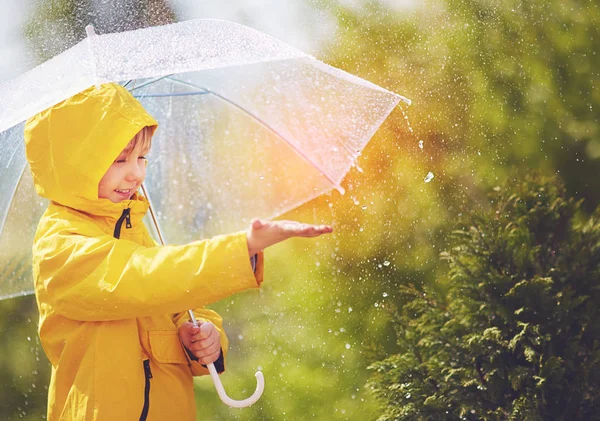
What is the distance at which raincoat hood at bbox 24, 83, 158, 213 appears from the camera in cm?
202

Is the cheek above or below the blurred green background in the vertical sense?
above

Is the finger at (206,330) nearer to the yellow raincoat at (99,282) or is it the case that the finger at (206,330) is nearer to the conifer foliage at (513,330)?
the yellow raincoat at (99,282)

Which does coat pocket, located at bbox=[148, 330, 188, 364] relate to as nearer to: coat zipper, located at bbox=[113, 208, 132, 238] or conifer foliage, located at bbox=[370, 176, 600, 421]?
coat zipper, located at bbox=[113, 208, 132, 238]

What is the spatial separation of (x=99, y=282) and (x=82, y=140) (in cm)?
37

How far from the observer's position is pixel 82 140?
201 cm

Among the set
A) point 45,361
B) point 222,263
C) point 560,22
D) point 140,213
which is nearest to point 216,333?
point 140,213

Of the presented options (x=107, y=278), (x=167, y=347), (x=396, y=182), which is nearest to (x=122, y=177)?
(x=107, y=278)

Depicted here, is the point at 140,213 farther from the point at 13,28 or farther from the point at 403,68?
the point at 13,28

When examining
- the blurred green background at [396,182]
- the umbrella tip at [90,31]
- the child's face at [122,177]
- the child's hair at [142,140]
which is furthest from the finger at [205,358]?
the blurred green background at [396,182]

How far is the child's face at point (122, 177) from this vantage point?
2.08 m

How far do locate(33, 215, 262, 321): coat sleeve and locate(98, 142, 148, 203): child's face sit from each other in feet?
0.37

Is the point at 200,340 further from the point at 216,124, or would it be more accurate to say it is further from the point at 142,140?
the point at 216,124

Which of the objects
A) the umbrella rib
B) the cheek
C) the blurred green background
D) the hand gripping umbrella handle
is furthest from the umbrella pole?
the blurred green background

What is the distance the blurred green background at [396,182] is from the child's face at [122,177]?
3.82 meters
